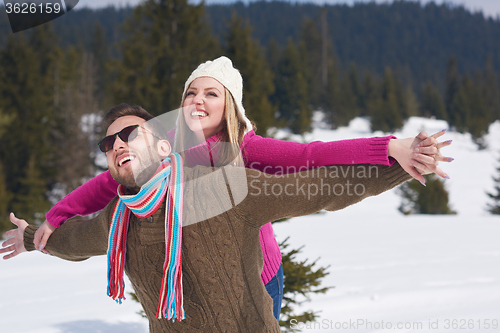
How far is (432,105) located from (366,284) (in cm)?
4835

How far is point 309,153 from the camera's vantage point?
1780 mm

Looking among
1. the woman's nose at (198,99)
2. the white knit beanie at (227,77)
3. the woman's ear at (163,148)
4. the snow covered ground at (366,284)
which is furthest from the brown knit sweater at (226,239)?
the snow covered ground at (366,284)

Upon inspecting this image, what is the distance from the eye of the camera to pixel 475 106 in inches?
1948

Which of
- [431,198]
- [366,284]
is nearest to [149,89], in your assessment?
[431,198]

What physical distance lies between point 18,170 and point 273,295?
21072 mm

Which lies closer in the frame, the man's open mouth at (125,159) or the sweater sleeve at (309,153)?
the sweater sleeve at (309,153)

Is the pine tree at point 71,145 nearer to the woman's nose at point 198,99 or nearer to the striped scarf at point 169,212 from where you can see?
the woman's nose at point 198,99

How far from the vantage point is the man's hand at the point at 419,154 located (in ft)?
4.73

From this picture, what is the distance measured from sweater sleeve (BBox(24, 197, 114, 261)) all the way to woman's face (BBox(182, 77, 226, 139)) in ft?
1.84

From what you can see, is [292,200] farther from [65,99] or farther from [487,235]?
[65,99]

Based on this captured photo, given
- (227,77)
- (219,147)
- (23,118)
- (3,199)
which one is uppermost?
(23,118)

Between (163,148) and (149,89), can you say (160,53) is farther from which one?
(163,148)

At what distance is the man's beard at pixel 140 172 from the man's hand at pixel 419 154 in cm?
85

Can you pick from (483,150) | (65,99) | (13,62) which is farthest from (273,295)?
(483,150)
